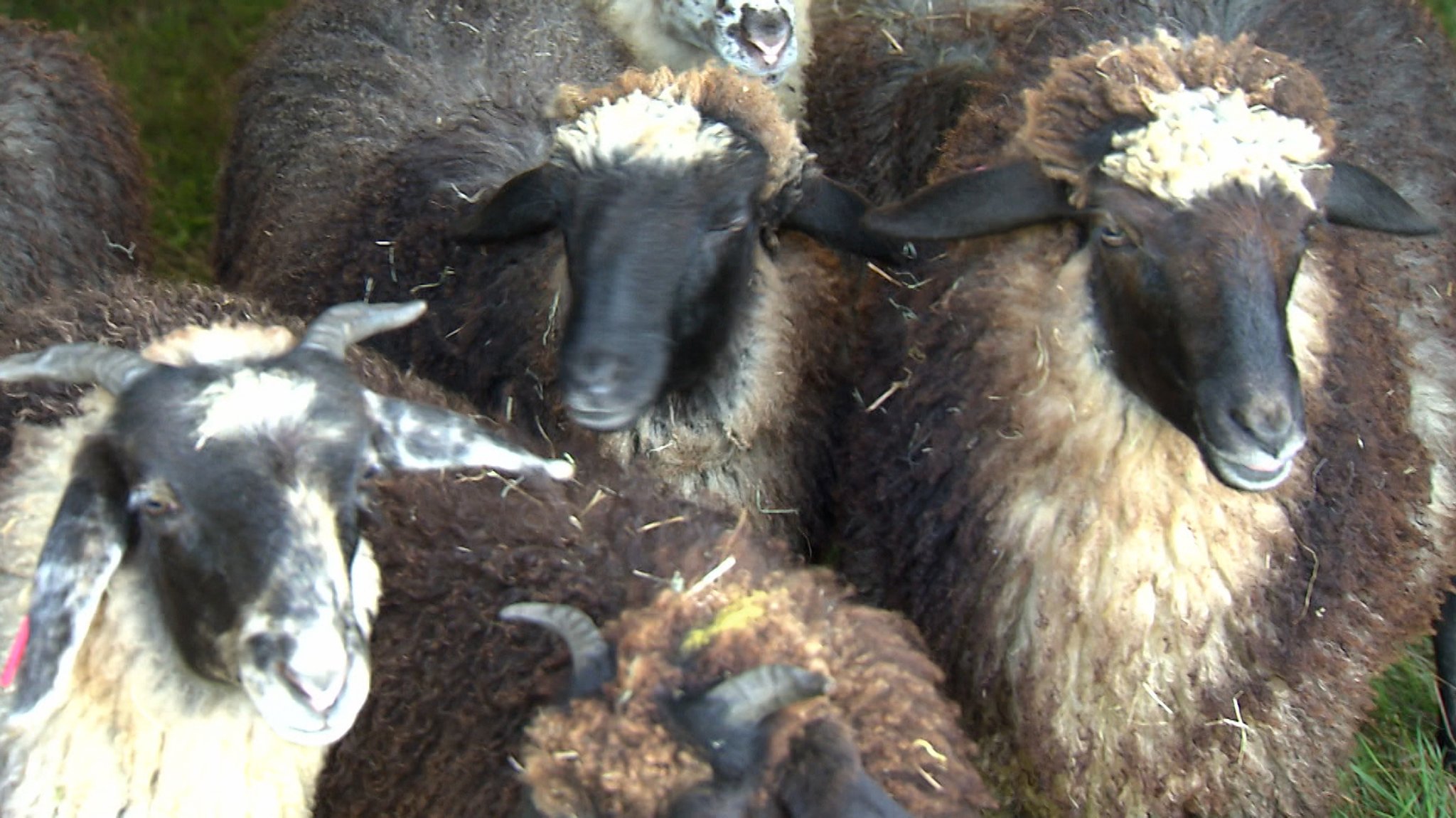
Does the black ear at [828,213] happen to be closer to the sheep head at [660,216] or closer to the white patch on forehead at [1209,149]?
the sheep head at [660,216]

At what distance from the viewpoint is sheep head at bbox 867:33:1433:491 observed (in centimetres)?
294

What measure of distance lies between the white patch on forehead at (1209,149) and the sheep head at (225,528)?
1697 millimetres

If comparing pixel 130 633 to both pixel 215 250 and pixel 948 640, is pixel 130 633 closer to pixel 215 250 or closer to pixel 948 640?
pixel 948 640

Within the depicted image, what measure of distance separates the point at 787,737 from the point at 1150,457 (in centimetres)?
119

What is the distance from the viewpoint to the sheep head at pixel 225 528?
2.79 metres

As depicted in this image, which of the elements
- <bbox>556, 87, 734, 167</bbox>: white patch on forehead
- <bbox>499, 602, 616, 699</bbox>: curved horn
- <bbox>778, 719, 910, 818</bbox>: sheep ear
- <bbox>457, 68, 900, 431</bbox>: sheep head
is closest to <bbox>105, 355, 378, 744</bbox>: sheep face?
<bbox>499, 602, 616, 699</bbox>: curved horn

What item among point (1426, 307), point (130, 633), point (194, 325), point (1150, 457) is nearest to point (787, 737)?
point (1150, 457)

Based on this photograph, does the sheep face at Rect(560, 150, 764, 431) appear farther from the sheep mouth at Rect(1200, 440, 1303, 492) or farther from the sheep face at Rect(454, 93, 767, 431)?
the sheep mouth at Rect(1200, 440, 1303, 492)

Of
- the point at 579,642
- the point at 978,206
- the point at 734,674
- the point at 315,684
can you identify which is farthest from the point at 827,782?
the point at 978,206

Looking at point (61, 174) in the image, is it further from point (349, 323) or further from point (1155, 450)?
point (1155, 450)

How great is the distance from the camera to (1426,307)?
406cm

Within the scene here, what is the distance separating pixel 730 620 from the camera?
2838 mm

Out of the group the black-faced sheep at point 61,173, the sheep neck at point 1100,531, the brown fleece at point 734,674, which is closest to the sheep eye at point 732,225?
the sheep neck at point 1100,531

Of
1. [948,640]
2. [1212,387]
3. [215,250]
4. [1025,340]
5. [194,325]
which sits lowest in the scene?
[215,250]
